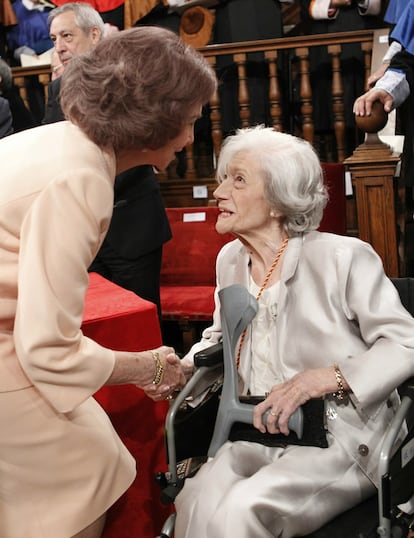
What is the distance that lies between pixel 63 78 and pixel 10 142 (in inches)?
6.6

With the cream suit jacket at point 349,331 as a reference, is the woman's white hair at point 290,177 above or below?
above

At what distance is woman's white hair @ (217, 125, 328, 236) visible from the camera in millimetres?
2014

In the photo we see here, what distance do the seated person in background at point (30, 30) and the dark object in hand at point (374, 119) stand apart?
2977 mm

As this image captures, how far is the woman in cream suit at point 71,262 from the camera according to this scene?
→ 1310 mm

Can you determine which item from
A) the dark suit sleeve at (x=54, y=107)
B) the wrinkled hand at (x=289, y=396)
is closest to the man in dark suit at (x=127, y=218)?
the dark suit sleeve at (x=54, y=107)

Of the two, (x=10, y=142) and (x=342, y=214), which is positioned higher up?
(x=10, y=142)

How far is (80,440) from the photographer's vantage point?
1.55 m

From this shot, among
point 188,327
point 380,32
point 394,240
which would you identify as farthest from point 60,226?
point 380,32

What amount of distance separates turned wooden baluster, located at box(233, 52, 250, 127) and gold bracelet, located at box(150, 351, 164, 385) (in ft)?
10.9

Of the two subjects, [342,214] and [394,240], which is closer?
[394,240]

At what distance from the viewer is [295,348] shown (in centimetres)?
197

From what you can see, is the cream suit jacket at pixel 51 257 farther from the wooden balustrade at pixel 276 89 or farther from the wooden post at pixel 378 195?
the wooden balustrade at pixel 276 89

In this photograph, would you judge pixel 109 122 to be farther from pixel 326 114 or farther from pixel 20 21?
pixel 20 21

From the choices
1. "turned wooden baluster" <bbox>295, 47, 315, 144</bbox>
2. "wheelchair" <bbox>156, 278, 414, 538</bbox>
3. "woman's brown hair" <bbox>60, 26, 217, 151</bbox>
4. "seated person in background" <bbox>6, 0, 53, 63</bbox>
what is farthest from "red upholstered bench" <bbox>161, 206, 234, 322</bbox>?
"woman's brown hair" <bbox>60, 26, 217, 151</bbox>
